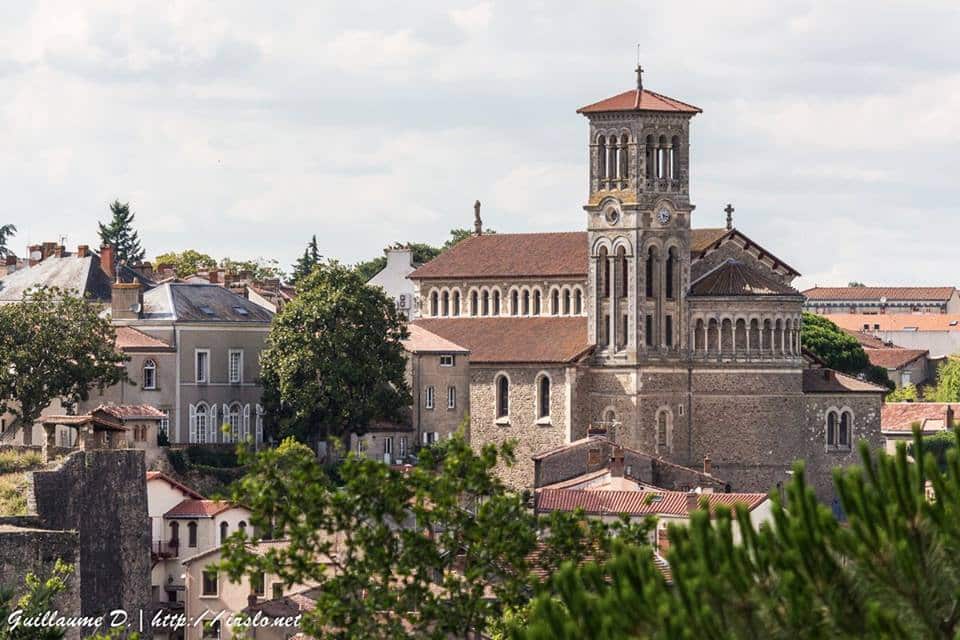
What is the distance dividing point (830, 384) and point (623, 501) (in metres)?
26.1

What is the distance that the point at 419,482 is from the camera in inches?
1433

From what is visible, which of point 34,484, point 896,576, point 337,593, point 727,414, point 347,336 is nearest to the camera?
point 896,576

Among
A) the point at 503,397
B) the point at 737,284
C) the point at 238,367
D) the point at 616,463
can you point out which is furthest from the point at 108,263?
the point at 616,463

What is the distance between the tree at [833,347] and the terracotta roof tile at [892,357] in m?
24.9

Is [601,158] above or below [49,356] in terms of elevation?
above

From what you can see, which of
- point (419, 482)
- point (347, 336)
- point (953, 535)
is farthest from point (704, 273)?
point (953, 535)

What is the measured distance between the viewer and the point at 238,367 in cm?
10050

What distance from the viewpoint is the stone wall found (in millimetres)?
68062

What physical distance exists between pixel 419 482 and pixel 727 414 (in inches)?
2654

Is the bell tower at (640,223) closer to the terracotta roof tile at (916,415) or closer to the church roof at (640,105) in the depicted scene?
the church roof at (640,105)

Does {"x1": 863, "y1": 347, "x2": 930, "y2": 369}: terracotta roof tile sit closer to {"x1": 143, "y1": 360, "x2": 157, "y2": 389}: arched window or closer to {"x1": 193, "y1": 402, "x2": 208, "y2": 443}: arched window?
{"x1": 193, "y1": 402, "x2": 208, "y2": 443}: arched window

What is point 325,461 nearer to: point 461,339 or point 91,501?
point 461,339

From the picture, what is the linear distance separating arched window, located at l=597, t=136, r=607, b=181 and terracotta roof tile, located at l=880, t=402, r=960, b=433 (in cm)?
2758

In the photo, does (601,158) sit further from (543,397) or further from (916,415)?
(916,415)
